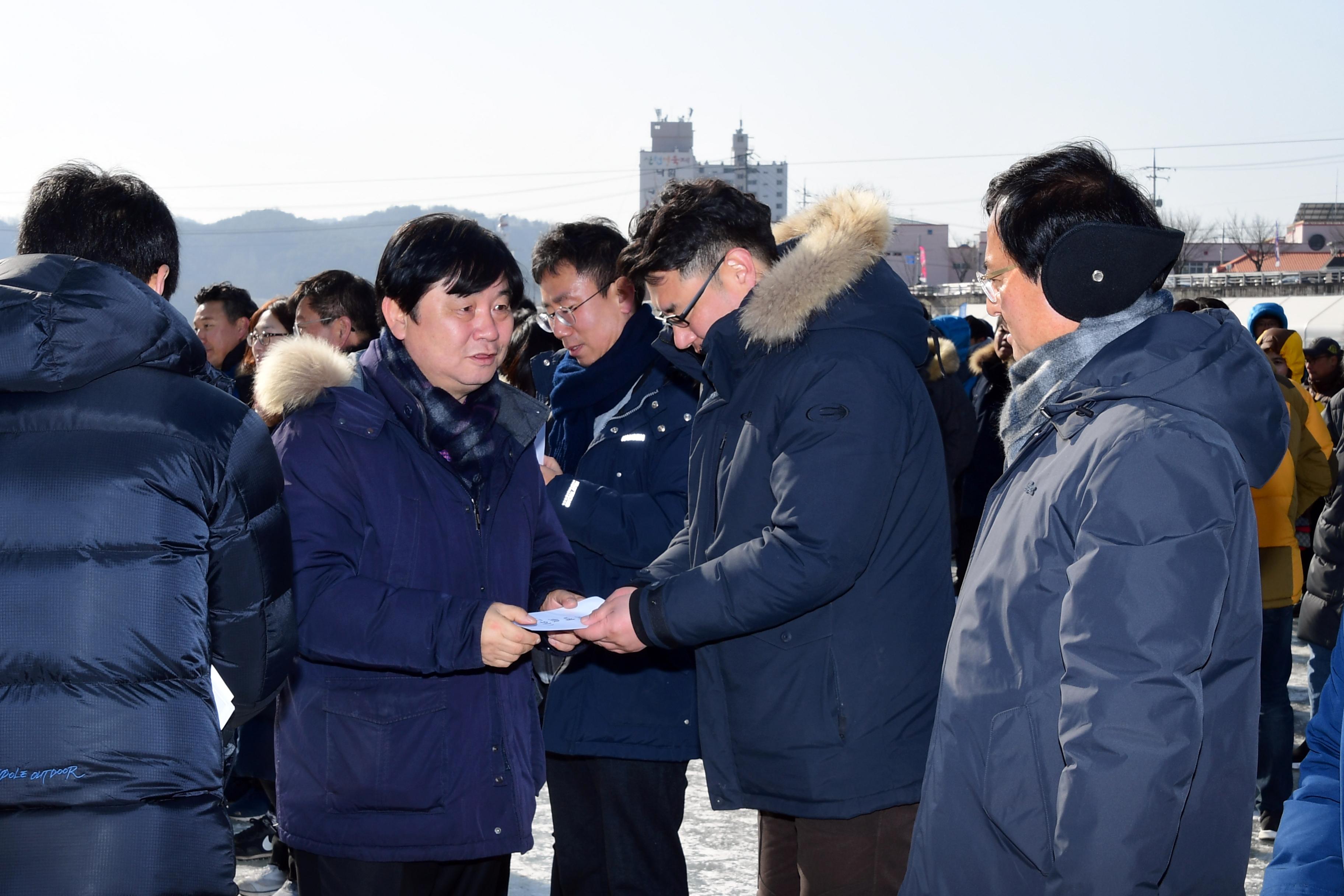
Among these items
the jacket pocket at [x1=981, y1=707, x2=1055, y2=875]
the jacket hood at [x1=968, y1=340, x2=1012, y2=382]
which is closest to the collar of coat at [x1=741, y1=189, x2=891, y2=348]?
the jacket pocket at [x1=981, y1=707, x2=1055, y2=875]

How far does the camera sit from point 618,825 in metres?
3.25

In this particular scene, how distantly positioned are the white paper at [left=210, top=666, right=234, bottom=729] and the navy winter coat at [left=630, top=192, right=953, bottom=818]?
0.92 m

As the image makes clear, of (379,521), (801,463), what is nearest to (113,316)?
(379,521)

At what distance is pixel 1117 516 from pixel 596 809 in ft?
7.24

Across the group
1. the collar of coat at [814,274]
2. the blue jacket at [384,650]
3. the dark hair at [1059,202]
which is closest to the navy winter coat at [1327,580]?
the collar of coat at [814,274]

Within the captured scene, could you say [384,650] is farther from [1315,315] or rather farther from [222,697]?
[1315,315]

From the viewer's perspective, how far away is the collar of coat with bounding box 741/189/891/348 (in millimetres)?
2545

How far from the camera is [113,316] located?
2010mm

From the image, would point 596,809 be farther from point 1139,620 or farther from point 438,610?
point 1139,620

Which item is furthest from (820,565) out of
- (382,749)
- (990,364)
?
(990,364)

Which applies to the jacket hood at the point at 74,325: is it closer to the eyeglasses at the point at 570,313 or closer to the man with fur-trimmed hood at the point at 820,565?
the man with fur-trimmed hood at the point at 820,565

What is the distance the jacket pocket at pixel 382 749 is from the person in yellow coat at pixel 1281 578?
3591mm

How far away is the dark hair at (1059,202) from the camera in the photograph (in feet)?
6.26

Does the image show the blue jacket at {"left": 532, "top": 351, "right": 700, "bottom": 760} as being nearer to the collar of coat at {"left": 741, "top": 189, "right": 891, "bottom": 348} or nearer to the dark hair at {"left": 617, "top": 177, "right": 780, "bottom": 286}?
the dark hair at {"left": 617, "top": 177, "right": 780, "bottom": 286}
